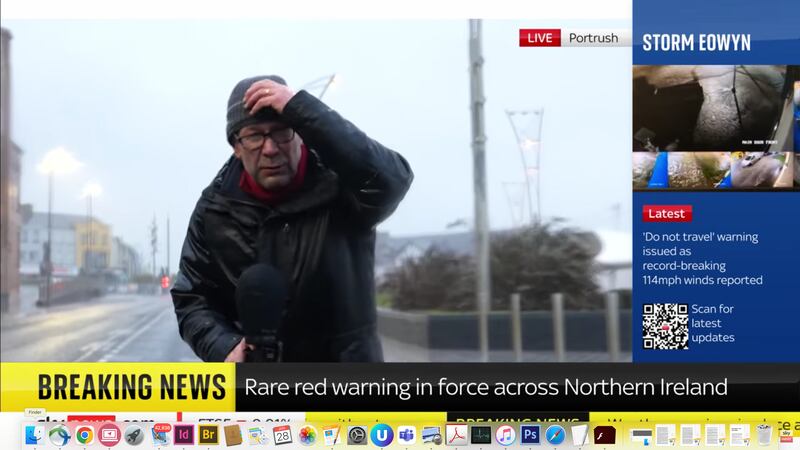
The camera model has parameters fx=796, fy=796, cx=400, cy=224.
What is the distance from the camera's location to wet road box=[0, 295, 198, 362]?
2.75m

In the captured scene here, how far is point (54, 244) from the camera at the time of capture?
278cm

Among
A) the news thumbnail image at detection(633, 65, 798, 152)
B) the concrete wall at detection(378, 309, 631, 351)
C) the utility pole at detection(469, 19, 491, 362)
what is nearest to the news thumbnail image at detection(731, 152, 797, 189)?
the news thumbnail image at detection(633, 65, 798, 152)

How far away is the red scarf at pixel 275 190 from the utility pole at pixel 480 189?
1.93 ft

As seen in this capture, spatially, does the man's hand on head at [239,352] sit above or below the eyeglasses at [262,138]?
below

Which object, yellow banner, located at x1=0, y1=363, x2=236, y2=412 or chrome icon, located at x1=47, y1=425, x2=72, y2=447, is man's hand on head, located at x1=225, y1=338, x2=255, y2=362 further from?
chrome icon, located at x1=47, y1=425, x2=72, y2=447

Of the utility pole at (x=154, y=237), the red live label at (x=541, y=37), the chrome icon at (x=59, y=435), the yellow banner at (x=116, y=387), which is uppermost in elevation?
the red live label at (x=541, y=37)

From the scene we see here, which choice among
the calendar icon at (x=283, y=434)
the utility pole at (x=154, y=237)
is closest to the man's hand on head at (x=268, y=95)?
the utility pole at (x=154, y=237)

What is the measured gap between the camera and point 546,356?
106 inches

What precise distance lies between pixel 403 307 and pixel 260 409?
2.01 ft

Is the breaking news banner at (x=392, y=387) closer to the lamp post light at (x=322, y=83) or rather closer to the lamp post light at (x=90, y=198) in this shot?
the lamp post light at (x=90, y=198)

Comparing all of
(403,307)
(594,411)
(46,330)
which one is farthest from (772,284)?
(46,330)

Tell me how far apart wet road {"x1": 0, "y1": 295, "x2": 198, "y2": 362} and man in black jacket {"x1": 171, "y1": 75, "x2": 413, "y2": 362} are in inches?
3.3

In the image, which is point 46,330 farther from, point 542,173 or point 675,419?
point 675,419

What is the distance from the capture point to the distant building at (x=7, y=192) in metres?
2.71
